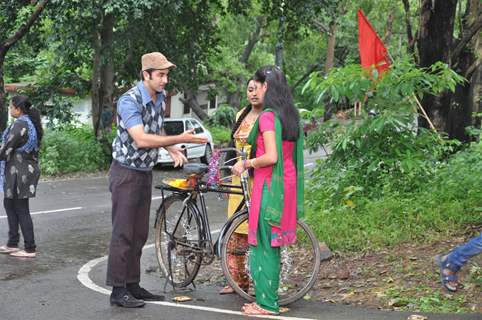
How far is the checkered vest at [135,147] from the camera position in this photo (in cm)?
597

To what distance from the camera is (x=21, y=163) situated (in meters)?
8.40

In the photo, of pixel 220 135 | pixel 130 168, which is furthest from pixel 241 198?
pixel 220 135

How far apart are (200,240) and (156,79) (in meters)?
1.48

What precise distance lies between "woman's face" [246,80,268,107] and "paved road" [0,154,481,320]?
1.70 m

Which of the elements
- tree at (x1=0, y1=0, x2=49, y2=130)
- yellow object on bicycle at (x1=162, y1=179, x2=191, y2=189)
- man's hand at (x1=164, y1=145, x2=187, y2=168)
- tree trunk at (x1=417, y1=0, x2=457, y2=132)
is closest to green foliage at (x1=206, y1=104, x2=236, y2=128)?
tree at (x1=0, y1=0, x2=49, y2=130)

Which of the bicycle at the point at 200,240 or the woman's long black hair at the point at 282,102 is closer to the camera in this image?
the woman's long black hair at the point at 282,102

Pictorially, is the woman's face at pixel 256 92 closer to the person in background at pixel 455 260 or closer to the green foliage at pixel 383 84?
the person in background at pixel 455 260

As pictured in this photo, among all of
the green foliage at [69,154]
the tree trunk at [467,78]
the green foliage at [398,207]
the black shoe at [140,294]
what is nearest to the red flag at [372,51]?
the green foliage at [398,207]

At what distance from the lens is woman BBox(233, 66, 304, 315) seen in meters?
5.62

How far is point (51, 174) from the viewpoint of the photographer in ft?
67.7

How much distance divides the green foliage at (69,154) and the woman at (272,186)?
15.7 m

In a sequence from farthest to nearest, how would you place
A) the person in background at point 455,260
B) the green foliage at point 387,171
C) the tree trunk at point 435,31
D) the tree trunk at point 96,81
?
the tree trunk at point 96,81 < the tree trunk at point 435,31 < the green foliage at point 387,171 < the person in background at point 455,260

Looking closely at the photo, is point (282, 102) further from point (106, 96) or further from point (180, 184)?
point (106, 96)

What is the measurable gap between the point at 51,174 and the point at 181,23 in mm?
6929
